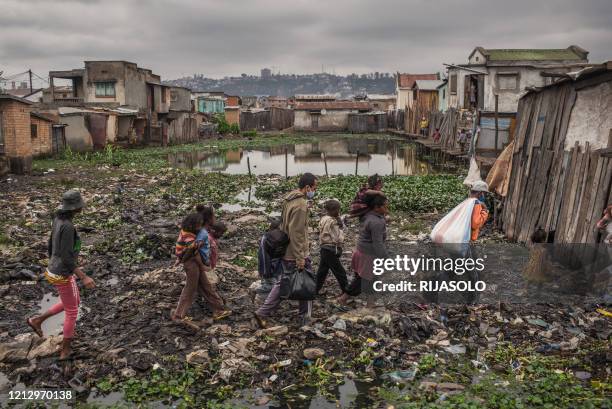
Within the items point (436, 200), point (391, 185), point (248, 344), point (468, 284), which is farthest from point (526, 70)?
point (248, 344)

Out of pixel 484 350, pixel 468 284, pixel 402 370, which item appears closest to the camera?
pixel 402 370

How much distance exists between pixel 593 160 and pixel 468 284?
2.65m

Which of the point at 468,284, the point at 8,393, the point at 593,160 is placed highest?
the point at 593,160

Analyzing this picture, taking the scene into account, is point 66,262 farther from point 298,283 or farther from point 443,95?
point 443,95

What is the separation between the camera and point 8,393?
481 centimetres

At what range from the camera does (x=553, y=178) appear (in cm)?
850

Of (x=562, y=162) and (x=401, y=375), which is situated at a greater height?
(x=562, y=162)

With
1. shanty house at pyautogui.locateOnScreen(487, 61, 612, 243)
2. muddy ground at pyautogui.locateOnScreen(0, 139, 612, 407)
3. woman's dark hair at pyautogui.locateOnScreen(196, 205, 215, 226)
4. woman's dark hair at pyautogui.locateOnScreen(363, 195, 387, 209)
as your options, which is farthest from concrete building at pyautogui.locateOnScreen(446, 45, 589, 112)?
woman's dark hair at pyautogui.locateOnScreen(196, 205, 215, 226)

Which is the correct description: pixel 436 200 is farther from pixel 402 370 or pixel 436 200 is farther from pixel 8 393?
pixel 8 393

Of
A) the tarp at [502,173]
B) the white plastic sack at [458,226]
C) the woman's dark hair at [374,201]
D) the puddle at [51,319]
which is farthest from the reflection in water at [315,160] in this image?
A: the white plastic sack at [458,226]

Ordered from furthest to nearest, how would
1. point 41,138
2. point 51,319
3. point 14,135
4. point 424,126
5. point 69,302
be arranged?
1. point 424,126
2. point 41,138
3. point 14,135
4. point 51,319
5. point 69,302

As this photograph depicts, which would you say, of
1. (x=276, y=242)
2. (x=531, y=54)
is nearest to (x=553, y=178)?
(x=276, y=242)

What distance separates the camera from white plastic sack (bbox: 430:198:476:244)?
6.08 metres

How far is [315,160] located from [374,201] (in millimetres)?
23583
